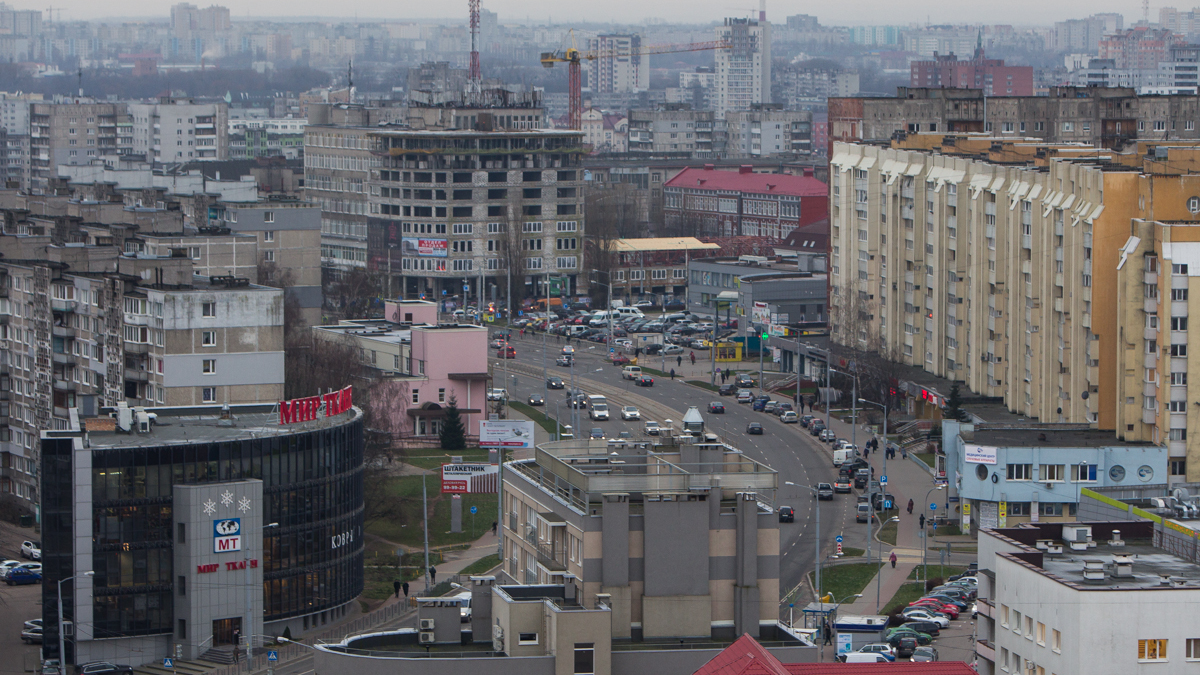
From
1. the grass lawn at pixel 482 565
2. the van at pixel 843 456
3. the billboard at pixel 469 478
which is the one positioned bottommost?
the grass lawn at pixel 482 565

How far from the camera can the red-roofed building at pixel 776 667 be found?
165 ft

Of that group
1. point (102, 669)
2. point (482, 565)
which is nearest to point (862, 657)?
point (102, 669)

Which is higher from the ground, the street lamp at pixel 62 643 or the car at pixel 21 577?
the street lamp at pixel 62 643

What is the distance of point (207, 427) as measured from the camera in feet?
302

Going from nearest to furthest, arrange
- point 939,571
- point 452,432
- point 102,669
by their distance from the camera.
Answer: point 102,669 < point 939,571 < point 452,432

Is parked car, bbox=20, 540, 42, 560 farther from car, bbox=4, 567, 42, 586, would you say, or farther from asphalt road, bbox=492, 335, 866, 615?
asphalt road, bbox=492, 335, 866, 615

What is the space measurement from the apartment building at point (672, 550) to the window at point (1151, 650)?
11255 millimetres

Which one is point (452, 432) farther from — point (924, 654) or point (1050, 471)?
point (924, 654)

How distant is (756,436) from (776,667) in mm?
92832

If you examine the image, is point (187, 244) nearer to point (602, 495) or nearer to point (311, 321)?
point (311, 321)

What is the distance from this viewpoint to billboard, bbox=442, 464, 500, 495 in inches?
4572

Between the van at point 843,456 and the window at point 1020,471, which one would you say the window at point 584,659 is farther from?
the van at point 843,456

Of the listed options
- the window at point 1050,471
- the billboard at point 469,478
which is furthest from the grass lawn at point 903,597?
the billboard at point 469,478

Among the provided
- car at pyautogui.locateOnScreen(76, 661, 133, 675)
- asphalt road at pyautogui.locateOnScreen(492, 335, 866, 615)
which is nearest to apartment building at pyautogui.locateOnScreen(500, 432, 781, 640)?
car at pyautogui.locateOnScreen(76, 661, 133, 675)
